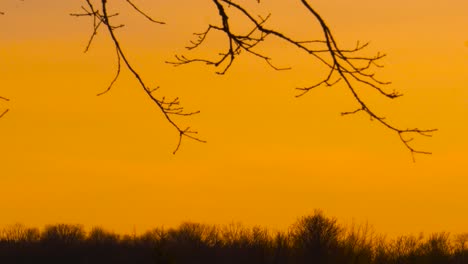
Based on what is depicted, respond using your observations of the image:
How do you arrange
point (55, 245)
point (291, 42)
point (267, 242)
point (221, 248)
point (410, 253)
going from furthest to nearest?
point (55, 245) → point (221, 248) → point (267, 242) → point (410, 253) → point (291, 42)

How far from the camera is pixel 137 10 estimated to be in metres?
10.0

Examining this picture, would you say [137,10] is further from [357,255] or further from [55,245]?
[55,245]

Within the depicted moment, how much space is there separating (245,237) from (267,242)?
3774mm

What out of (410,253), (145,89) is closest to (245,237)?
(410,253)

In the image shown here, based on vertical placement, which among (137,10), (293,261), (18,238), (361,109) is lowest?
(361,109)

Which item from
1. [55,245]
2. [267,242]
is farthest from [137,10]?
[55,245]

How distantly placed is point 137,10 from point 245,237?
54.6 m

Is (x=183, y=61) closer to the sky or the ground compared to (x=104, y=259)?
closer to the ground

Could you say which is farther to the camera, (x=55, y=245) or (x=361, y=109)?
(x=55, y=245)

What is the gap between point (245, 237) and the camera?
211 ft

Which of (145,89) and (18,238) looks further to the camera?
(18,238)

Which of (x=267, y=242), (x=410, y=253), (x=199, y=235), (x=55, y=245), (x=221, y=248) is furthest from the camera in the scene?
(x=55, y=245)

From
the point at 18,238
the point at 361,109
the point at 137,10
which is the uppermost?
the point at 18,238

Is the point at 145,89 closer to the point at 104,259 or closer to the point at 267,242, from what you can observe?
the point at 267,242
